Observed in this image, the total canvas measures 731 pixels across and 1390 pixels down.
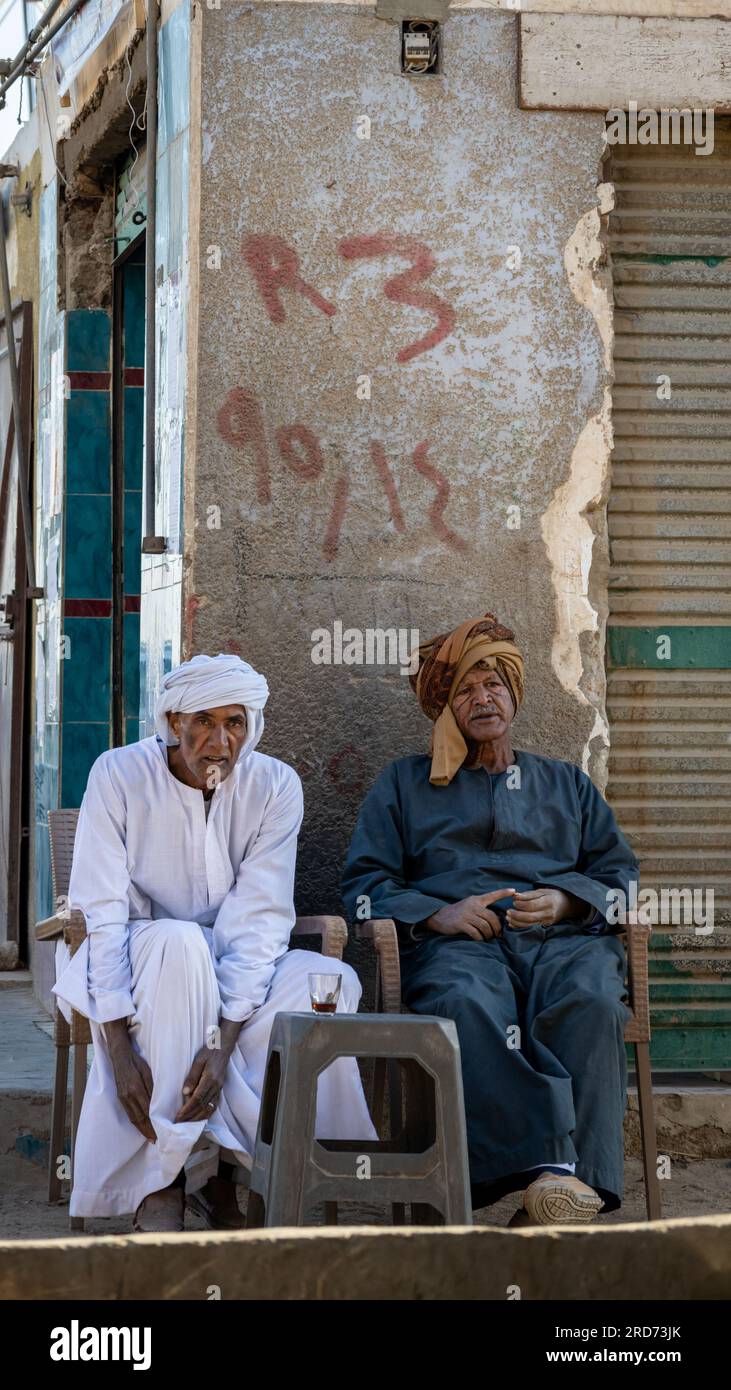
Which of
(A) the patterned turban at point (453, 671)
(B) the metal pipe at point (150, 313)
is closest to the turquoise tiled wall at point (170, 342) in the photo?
(B) the metal pipe at point (150, 313)

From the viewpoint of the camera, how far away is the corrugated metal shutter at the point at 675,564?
521cm

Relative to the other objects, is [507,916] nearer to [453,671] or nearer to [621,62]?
[453,671]

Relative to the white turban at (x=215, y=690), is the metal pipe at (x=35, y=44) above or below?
above

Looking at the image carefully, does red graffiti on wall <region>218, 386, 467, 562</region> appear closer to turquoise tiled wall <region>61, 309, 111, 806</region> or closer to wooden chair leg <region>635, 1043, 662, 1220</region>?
wooden chair leg <region>635, 1043, 662, 1220</region>

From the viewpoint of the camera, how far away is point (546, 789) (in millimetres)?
4578

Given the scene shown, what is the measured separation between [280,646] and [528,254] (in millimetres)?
1336

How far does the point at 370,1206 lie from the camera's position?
4.73 metres

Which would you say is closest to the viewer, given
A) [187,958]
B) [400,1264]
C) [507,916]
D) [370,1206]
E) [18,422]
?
→ [400,1264]

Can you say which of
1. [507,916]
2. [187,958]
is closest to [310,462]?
[507,916]

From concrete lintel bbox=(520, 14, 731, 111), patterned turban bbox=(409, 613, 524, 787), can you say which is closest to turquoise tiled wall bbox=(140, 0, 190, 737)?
patterned turban bbox=(409, 613, 524, 787)

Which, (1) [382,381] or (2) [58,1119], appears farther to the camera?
(1) [382,381]

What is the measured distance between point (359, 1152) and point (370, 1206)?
4.34 feet

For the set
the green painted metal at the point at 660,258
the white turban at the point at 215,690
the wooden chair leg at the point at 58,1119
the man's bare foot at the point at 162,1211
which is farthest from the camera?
the green painted metal at the point at 660,258

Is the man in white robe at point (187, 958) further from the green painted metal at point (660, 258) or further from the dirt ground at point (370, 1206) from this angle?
the green painted metal at point (660, 258)
